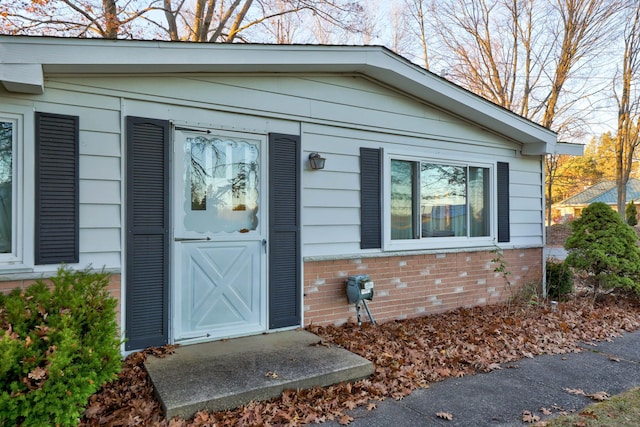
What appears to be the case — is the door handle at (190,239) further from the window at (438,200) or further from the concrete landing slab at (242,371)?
the window at (438,200)

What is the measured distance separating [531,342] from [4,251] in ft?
16.6

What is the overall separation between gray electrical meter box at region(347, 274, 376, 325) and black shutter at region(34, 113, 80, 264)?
2.76m

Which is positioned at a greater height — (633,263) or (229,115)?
(229,115)

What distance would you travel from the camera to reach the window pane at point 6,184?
132 inches

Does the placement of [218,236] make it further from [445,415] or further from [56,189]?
[445,415]

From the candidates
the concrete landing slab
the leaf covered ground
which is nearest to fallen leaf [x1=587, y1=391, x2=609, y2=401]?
the leaf covered ground

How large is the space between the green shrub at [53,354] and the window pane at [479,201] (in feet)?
16.3

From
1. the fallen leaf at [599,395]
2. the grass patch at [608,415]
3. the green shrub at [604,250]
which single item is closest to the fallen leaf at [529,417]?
the grass patch at [608,415]

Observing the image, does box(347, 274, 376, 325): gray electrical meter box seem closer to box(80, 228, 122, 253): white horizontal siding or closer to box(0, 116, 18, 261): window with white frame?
box(80, 228, 122, 253): white horizontal siding

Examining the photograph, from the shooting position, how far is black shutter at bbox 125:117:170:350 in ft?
12.5

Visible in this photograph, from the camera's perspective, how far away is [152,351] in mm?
3785

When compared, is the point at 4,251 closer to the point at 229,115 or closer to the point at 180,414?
the point at 180,414

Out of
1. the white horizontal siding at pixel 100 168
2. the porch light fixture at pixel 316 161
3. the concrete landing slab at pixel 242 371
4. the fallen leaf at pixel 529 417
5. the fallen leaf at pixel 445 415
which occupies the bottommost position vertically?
the fallen leaf at pixel 529 417

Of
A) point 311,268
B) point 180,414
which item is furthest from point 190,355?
point 311,268
